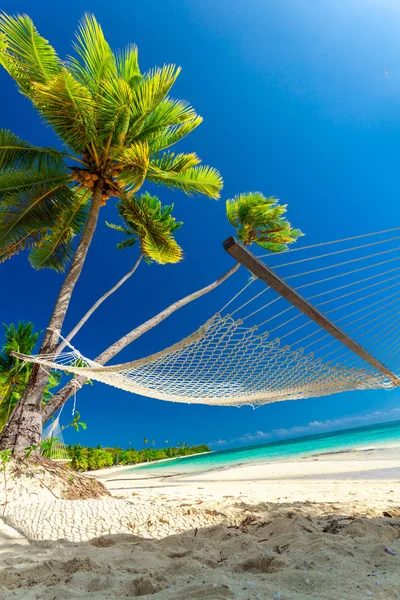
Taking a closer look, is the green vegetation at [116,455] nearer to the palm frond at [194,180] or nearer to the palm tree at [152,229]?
the palm tree at [152,229]

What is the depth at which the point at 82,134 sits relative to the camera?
4953 millimetres

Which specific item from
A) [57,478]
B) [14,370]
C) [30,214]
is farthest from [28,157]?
[14,370]

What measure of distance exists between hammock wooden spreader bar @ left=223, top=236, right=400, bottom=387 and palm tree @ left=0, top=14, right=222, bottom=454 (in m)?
3.05

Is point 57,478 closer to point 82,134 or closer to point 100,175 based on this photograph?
point 100,175

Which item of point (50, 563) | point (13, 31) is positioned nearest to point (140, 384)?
point (50, 563)

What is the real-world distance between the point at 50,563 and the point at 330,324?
5.99 ft

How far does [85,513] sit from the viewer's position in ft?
7.85

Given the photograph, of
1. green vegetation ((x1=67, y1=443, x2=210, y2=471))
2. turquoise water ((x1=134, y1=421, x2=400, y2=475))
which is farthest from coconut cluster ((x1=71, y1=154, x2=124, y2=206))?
turquoise water ((x1=134, y1=421, x2=400, y2=475))

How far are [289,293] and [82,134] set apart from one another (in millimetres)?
4306

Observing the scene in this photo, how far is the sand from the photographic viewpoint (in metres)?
1.12

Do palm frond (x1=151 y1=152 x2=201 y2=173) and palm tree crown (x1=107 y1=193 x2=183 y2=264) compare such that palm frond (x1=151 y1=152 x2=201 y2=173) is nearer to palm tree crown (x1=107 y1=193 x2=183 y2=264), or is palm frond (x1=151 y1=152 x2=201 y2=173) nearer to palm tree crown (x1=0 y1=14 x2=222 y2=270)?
palm tree crown (x1=0 y1=14 x2=222 y2=270)

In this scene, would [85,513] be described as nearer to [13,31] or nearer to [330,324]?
[330,324]

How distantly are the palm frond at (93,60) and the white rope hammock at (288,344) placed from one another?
4061 mm

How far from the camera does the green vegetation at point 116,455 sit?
14.1 m
